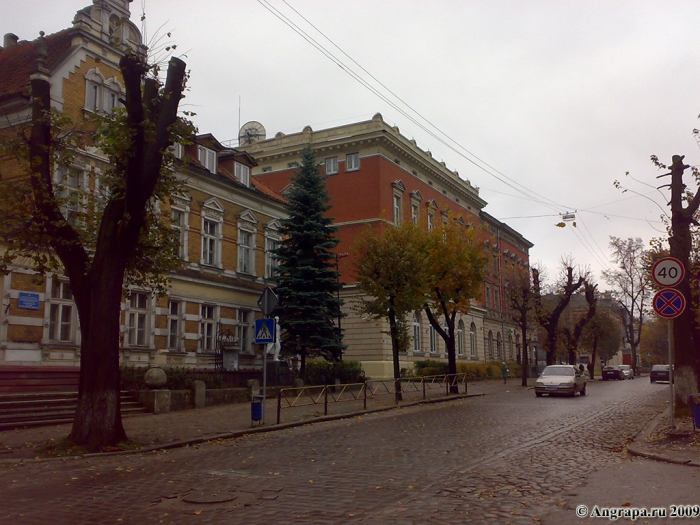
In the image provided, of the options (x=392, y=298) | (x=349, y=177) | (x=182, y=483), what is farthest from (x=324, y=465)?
(x=349, y=177)

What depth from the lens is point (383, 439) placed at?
14609 millimetres

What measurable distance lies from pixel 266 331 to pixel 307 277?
15396mm

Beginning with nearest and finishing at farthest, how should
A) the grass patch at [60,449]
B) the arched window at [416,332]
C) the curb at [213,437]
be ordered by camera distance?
the curb at [213,437] → the grass patch at [60,449] → the arched window at [416,332]

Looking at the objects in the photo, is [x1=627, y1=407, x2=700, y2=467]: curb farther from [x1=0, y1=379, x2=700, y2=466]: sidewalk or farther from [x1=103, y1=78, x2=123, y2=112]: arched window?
[x1=103, y1=78, x2=123, y2=112]: arched window

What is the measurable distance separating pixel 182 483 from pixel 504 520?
4693 mm

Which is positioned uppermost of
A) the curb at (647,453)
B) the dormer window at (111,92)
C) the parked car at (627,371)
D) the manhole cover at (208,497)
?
the dormer window at (111,92)

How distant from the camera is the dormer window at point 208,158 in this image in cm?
3256

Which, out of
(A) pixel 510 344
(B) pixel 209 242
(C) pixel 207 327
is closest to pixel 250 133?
(B) pixel 209 242

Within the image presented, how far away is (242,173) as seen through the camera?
1407 inches

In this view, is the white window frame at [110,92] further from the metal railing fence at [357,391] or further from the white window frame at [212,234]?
the metal railing fence at [357,391]

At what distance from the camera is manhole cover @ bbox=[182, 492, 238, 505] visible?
26.4 ft

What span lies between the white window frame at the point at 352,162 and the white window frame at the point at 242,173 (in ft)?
39.3

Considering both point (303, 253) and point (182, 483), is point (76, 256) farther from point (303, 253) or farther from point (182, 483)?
point (303, 253)

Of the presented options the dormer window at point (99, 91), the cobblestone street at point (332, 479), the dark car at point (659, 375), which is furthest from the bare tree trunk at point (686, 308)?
the dark car at point (659, 375)
